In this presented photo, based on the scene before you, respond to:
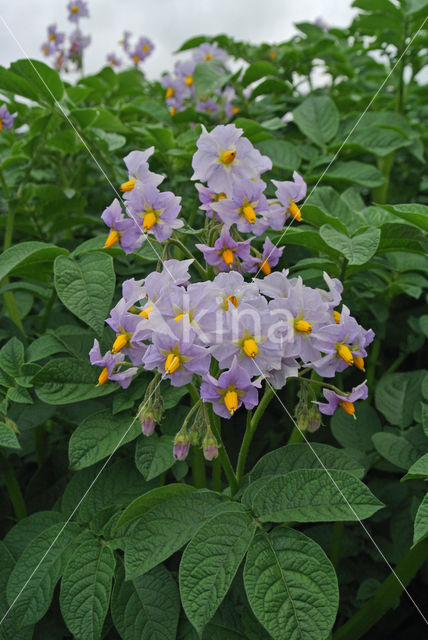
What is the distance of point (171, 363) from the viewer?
0.81 meters

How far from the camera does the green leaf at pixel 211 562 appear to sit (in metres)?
0.80

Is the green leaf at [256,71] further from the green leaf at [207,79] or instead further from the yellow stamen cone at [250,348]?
the yellow stamen cone at [250,348]

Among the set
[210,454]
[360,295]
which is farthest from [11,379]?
[360,295]

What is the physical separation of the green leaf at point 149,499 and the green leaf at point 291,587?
0.49ft

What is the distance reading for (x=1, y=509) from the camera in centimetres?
147

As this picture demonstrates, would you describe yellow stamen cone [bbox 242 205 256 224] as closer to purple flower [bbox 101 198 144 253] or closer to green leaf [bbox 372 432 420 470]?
purple flower [bbox 101 198 144 253]

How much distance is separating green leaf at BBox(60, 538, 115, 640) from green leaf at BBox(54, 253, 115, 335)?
0.37 metres

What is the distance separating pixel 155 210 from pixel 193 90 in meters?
1.32

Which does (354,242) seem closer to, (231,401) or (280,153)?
(231,401)

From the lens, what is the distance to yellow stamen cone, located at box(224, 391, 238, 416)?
816 millimetres

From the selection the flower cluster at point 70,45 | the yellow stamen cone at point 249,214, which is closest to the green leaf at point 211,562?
the yellow stamen cone at point 249,214

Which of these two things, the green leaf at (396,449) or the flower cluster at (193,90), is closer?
the green leaf at (396,449)

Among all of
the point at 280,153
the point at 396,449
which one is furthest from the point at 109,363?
the point at 280,153

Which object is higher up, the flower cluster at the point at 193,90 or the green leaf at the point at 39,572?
the flower cluster at the point at 193,90
